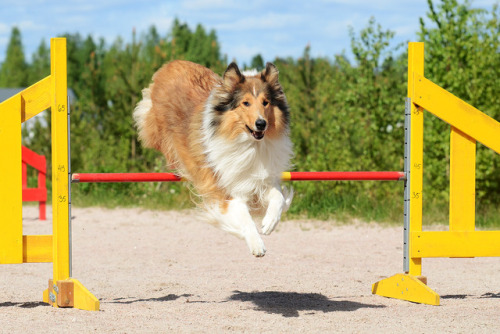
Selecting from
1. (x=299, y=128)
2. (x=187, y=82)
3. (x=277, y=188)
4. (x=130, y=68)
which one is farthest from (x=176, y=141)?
(x=130, y=68)

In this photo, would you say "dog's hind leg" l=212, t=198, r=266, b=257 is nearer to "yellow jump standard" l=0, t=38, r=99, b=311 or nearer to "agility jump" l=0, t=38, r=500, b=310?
"agility jump" l=0, t=38, r=500, b=310

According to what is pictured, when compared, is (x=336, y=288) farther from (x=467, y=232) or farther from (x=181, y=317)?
(x=181, y=317)

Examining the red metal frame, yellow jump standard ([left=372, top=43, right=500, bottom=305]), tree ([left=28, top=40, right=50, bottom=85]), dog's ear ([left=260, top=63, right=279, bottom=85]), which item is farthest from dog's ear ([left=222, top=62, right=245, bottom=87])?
tree ([left=28, top=40, right=50, bottom=85])

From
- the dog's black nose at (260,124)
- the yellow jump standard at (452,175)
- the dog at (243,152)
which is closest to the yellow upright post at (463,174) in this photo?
the yellow jump standard at (452,175)

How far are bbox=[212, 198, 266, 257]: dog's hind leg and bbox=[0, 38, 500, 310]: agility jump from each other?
472 mm

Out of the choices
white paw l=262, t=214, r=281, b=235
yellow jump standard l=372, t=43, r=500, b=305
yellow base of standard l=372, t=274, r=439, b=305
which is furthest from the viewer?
yellow jump standard l=372, t=43, r=500, b=305

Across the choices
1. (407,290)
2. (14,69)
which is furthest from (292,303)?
(14,69)

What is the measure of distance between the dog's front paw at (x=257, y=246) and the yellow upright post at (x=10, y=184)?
1.66 m

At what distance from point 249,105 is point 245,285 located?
5.80 ft

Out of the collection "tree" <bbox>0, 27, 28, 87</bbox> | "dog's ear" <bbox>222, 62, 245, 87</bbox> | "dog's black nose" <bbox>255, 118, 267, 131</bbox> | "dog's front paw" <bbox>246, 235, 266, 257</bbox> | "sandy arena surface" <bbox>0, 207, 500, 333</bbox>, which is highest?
"tree" <bbox>0, 27, 28, 87</bbox>

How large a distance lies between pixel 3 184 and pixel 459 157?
3383 mm

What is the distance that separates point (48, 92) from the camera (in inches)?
190

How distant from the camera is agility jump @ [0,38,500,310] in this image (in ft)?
15.5

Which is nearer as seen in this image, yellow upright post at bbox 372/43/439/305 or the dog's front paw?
the dog's front paw
